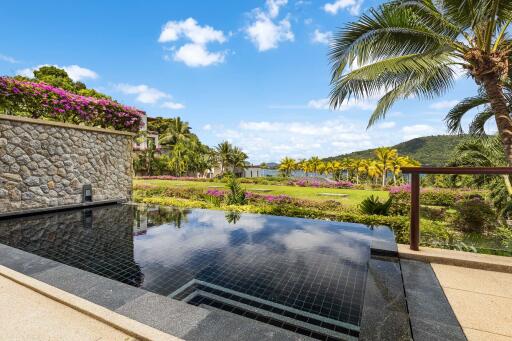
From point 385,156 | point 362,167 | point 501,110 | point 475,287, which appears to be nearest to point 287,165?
point 362,167

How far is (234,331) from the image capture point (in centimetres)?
223

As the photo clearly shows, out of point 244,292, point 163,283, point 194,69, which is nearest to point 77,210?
A: point 163,283

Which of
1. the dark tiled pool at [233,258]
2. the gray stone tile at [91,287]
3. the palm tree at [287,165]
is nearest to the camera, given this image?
the gray stone tile at [91,287]

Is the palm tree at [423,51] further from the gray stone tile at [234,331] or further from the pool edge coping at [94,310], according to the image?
the pool edge coping at [94,310]

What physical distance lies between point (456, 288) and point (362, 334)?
6.01 feet

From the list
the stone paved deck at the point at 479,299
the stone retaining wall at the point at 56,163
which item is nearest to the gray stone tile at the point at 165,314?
the stone paved deck at the point at 479,299

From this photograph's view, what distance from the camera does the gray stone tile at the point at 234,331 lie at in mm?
2148

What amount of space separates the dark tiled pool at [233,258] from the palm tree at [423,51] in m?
3.69

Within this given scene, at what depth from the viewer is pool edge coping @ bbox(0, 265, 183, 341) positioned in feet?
7.11

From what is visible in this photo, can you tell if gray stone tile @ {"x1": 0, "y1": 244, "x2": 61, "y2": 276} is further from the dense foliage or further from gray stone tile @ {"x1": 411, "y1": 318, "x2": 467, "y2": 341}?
the dense foliage

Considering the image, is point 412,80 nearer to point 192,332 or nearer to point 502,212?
point 502,212

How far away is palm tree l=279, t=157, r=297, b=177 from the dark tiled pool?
54.9 metres

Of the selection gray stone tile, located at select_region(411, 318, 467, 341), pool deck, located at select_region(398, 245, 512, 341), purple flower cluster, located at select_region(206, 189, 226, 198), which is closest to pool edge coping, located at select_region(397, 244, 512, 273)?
pool deck, located at select_region(398, 245, 512, 341)

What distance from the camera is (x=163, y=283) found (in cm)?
341
